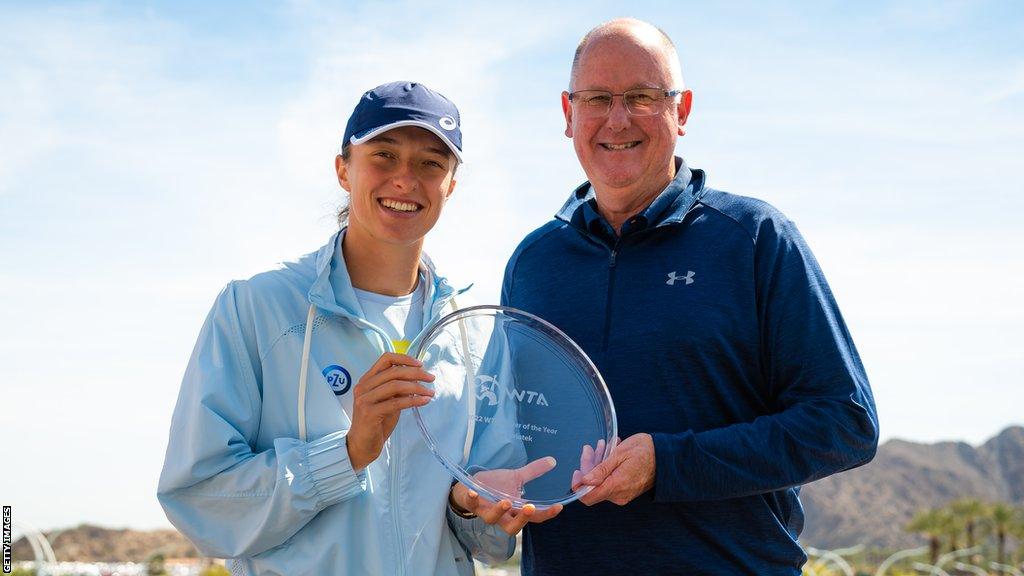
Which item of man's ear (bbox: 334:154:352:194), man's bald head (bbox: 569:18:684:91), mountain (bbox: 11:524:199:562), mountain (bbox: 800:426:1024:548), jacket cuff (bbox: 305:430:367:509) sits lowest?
mountain (bbox: 800:426:1024:548)

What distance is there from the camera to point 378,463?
383cm

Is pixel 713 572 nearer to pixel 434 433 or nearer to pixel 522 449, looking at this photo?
pixel 522 449

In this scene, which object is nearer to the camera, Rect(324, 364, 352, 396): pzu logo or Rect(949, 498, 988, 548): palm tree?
Rect(324, 364, 352, 396): pzu logo

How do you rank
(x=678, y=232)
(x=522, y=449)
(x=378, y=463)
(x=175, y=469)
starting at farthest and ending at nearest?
(x=678, y=232), (x=522, y=449), (x=378, y=463), (x=175, y=469)

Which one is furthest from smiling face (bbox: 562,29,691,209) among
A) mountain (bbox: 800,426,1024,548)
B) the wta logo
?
mountain (bbox: 800,426,1024,548)

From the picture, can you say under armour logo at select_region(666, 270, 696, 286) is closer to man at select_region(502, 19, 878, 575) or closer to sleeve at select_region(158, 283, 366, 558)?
man at select_region(502, 19, 878, 575)

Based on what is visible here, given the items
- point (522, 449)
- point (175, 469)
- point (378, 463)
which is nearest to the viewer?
point (175, 469)

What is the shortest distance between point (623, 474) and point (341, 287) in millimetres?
1256

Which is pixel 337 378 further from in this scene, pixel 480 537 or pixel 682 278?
pixel 682 278

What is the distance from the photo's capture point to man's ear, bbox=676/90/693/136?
4617 millimetres

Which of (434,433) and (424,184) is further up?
(424,184)

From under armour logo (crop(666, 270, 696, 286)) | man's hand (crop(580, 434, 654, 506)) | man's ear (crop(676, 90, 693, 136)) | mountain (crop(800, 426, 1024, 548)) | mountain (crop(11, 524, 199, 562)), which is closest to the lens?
man's hand (crop(580, 434, 654, 506))

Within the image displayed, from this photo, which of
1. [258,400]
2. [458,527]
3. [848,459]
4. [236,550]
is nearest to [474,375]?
[458,527]

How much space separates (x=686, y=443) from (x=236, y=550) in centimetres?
166
